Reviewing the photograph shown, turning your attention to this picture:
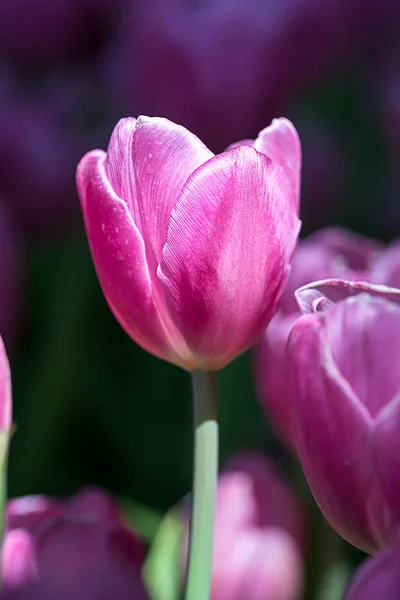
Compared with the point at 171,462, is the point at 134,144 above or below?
above

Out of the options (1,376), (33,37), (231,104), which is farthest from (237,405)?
(1,376)

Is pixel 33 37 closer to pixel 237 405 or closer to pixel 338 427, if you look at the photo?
pixel 237 405

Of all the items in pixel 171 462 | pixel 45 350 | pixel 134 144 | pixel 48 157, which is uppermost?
pixel 134 144

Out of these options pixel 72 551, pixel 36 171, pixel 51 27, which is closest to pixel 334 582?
pixel 72 551

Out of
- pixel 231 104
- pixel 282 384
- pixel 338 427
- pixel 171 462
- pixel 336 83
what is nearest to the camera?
pixel 338 427

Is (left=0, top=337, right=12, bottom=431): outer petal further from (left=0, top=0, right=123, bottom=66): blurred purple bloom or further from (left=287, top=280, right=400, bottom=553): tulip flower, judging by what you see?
(left=0, top=0, right=123, bottom=66): blurred purple bloom

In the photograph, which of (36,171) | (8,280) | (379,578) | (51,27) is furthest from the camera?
(51,27)

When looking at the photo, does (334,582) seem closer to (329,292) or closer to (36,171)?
(329,292)

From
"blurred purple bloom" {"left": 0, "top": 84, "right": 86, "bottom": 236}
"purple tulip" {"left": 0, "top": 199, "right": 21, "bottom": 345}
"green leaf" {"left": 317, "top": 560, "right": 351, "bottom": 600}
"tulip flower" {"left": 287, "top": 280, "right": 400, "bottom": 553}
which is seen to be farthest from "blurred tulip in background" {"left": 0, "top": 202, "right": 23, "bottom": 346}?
"tulip flower" {"left": 287, "top": 280, "right": 400, "bottom": 553}
